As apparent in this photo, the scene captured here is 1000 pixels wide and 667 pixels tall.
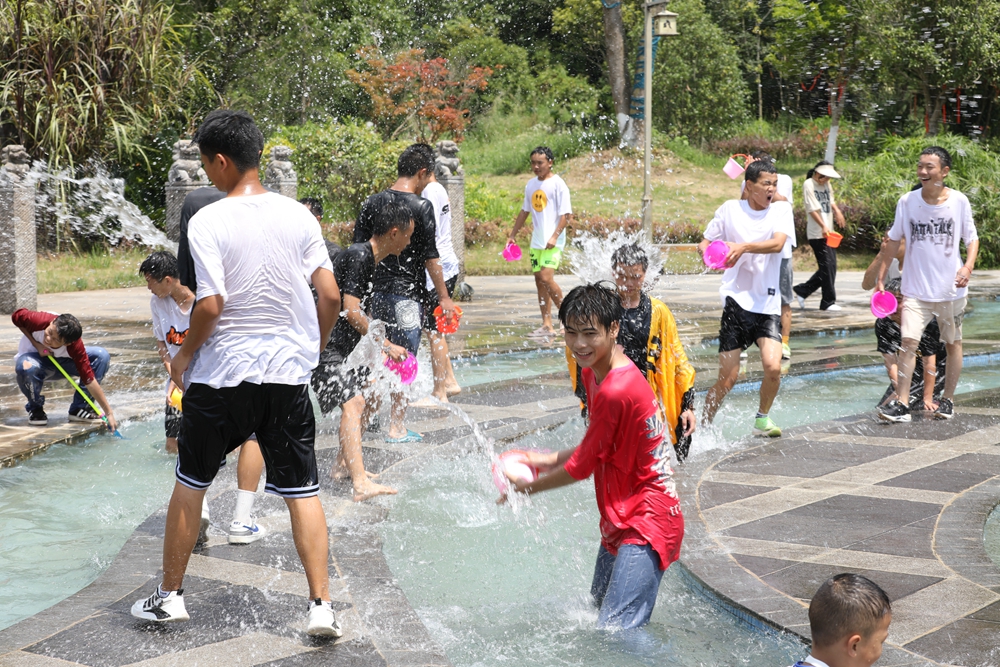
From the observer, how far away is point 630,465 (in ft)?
12.2

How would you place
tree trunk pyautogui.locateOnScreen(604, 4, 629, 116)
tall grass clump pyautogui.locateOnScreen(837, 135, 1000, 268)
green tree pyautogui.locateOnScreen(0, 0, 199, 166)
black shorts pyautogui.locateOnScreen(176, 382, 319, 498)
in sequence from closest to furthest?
black shorts pyautogui.locateOnScreen(176, 382, 319, 498), green tree pyautogui.locateOnScreen(0, 0, 199, 166), tall grass clump pyautogui.locateOnScreen(837, 135, 1000, 268), tree trunk pyautogui.locateOnScreen(604, 4, 629, 116)

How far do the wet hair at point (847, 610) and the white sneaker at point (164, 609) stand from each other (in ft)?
7.34

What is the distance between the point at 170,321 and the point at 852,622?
435cm

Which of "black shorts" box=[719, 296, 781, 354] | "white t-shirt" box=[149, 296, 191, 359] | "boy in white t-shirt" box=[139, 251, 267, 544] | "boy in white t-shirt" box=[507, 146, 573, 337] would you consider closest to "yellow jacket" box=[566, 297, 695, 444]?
"boy in white t-shirt" box=[139, 251, 267, 544]

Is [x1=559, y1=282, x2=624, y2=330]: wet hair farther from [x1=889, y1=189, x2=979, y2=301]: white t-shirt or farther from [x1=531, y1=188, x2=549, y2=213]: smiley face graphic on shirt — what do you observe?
[x1=531, y1=188, x2=549, y2=213]: smiley face graphic on shirt

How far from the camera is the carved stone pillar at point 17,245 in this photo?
1222 cm

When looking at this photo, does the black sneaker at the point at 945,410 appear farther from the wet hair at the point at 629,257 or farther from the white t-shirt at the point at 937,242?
the wet hair at the point at 629,257

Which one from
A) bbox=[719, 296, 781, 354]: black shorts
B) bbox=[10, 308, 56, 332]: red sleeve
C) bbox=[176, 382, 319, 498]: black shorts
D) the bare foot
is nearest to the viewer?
bbox=[176, 382, 319, 498]: black shorts

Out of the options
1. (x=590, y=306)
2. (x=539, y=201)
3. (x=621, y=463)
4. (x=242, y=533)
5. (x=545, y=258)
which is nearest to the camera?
(x=590, y=306)

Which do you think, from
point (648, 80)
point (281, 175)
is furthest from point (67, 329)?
point (648, 80)

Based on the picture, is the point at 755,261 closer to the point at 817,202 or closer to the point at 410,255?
the point at 410,255

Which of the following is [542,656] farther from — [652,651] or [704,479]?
[704,479]

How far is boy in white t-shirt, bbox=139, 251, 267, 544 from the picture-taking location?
4668mm

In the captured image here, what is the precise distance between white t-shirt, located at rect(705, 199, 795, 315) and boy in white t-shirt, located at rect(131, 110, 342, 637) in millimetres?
3558
